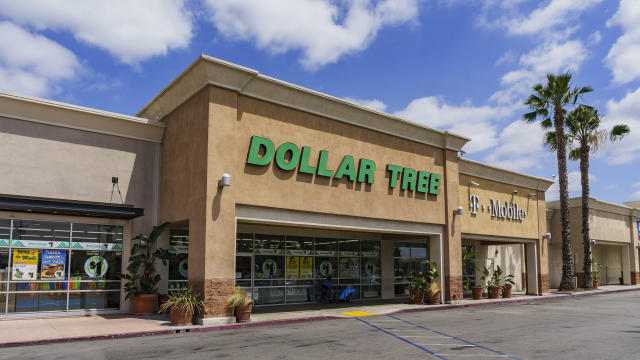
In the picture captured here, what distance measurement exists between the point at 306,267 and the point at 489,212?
11.9 m

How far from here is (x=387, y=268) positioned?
2808cm

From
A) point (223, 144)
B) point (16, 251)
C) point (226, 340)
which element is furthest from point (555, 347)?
point (16, 251)

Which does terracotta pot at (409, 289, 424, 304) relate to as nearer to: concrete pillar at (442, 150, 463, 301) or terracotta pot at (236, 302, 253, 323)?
concrete pillar at (442, 150, 463, 301)

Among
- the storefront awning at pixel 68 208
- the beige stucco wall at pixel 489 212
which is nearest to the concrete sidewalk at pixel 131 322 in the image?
the storefront awning at pixel 68 208

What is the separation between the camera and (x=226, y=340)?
44.9 feet

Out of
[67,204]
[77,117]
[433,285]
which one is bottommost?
[433,285]

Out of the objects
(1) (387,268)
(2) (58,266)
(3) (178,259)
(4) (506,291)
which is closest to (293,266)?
(3) (178,259)

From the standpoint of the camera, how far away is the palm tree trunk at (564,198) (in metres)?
34.3

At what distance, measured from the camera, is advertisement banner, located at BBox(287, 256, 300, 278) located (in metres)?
24.1

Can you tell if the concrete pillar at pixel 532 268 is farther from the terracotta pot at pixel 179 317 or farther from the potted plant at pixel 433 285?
the terracotta pot at pixel 179 317

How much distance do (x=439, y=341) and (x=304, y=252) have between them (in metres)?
11.7

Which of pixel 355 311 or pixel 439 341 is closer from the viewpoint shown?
pixel 439 341

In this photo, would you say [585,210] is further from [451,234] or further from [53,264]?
[53,264]

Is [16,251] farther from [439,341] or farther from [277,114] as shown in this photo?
[439,341]
